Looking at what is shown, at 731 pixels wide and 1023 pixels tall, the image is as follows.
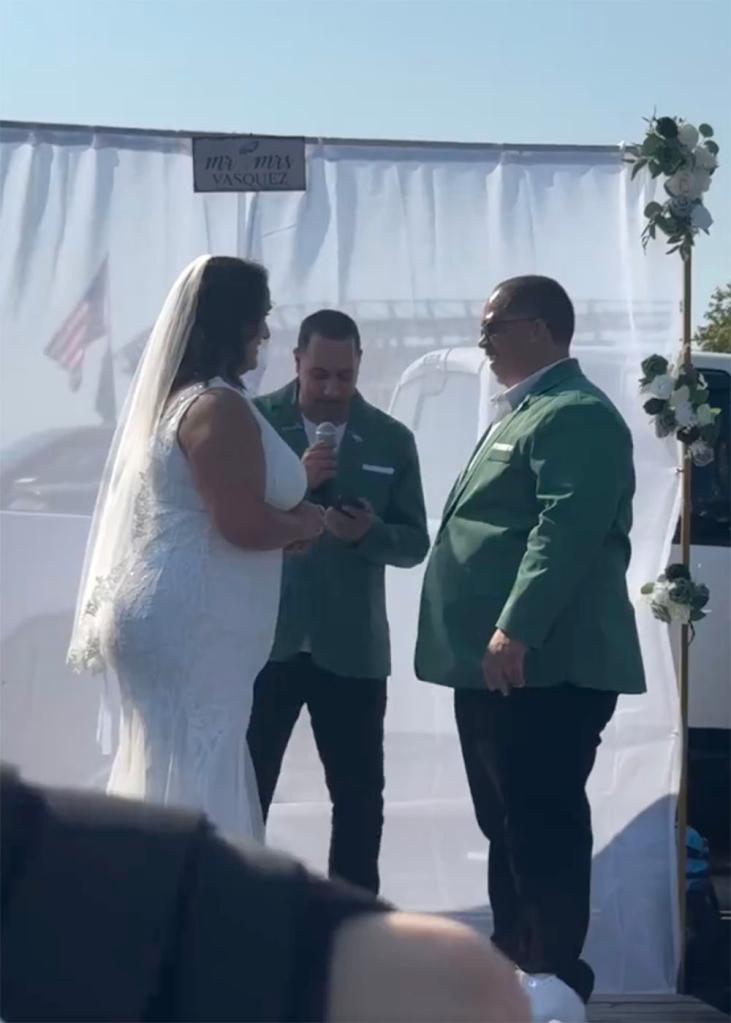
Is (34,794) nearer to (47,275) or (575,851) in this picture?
(575,851)

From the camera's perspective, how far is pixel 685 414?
4.09 meters

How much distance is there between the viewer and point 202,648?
3338 mm

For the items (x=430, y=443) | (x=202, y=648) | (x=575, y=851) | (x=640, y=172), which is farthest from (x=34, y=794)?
(x=640, y=172)

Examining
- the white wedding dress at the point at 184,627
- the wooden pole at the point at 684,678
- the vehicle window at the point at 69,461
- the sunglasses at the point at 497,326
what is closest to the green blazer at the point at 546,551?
the sunglasses at the point at 497,326

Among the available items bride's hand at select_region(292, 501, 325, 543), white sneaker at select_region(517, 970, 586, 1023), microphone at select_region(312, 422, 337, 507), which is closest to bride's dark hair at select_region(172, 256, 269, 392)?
bride's hand at select_region(292, 501, 325, 543)

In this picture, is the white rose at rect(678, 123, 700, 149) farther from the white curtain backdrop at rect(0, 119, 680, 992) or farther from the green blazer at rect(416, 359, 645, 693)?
the green blazer at rect(416, 359, 645, 693)

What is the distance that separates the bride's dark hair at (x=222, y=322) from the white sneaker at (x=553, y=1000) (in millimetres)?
1551

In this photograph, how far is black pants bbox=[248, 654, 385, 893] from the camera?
13.1ft

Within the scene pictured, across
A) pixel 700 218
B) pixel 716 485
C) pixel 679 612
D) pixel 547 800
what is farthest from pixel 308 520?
pixel 716 485

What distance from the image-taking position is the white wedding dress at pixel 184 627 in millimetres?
3322

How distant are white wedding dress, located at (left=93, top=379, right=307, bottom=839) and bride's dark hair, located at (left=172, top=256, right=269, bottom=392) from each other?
0.07 m

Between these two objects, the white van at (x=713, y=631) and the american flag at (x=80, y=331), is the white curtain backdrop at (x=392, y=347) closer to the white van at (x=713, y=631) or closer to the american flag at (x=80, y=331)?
the american flag at (x=80, y=331)

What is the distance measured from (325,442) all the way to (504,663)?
2.27 feet

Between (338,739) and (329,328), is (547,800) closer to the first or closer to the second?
(338,739)
